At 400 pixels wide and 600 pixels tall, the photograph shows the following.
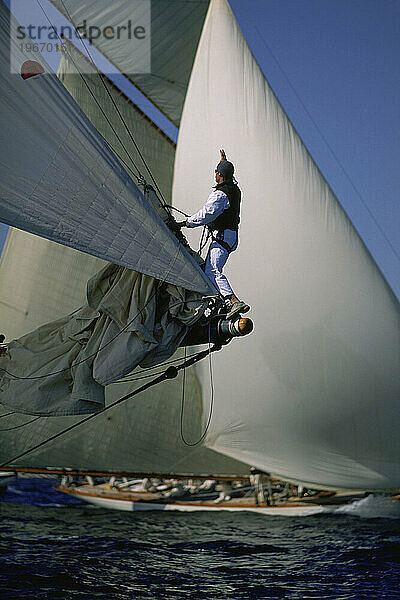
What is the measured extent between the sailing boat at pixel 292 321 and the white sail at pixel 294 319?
2 cm

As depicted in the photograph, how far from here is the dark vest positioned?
354 inches

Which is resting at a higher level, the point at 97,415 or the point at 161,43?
the point at 161,43

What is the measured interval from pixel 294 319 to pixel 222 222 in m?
6.21

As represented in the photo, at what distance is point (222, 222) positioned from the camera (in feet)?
30.0

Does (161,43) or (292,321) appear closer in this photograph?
(292,321)

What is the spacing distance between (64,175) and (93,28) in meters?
12.8

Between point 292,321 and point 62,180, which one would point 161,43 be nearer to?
point 292,321

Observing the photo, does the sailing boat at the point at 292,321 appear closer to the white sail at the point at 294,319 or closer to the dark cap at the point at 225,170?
the white sail at the point at 294,319

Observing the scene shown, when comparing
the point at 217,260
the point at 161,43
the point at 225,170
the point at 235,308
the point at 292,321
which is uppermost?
the point at 161,43

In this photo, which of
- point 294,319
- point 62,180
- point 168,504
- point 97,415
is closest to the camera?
point 62,180

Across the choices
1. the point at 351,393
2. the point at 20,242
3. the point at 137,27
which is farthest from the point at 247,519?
the point at 137,27

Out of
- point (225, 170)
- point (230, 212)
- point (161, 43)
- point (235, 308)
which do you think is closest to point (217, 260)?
point (230, 212)

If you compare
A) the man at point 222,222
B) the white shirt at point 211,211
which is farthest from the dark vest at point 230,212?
the white shirt at point 211,211

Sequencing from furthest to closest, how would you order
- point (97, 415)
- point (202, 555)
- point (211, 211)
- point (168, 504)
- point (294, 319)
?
point (168, 504) → point (97, 415) → point (294, 319) → point (202, 555) → point (211, 211)
